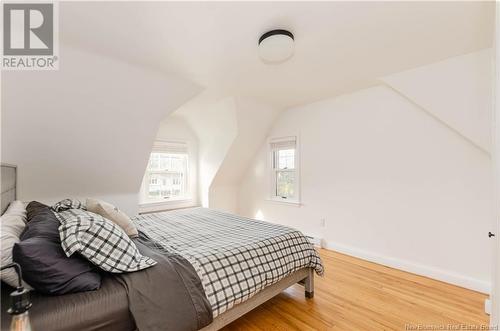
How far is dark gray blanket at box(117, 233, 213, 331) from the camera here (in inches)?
47.1

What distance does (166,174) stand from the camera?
430 cm

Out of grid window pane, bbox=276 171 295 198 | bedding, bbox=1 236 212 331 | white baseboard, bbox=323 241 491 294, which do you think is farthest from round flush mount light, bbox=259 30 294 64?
white baseboard, bbox=323 241 491 294

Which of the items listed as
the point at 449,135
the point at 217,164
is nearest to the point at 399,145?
the point at 449,135

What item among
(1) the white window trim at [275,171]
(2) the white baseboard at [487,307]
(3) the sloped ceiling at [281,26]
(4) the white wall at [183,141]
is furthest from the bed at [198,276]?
(3) the sloped ceiling at [281,26]

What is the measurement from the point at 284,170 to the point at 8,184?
11.9 ft

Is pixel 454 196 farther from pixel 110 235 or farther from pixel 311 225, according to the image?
pixel 110 235

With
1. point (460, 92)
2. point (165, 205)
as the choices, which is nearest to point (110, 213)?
point (165, 205)

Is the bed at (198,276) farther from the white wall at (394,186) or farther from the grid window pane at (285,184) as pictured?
the grid window pane at (285,184)

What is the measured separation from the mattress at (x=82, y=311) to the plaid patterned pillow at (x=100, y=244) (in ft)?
0.37

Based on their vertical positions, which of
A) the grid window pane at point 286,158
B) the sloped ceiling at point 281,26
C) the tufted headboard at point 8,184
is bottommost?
the tufted headboard at point 8,184

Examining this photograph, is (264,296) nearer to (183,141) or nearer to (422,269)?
(422,269)

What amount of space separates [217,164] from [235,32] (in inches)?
108

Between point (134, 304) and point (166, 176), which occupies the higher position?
point (166, 176)

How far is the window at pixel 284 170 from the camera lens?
402 centimetres
